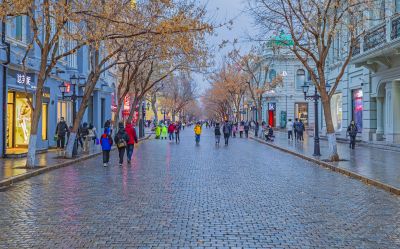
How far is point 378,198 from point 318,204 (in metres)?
1.74

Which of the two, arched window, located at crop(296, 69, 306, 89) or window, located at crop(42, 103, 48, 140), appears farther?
arched window, located at crop(296, 69, 306, 89)

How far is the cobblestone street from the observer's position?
6.99 metres

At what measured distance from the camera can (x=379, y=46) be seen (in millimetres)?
24078

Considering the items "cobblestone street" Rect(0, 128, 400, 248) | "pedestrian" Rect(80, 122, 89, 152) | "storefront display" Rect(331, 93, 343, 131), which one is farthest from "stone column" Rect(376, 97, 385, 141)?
"pedestrian" Rect(80, 122, 89, 152)

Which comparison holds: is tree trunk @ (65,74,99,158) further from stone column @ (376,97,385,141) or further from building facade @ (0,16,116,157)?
stone column @ (376,97,385,141)

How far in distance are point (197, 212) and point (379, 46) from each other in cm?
1808

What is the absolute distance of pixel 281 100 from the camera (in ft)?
221

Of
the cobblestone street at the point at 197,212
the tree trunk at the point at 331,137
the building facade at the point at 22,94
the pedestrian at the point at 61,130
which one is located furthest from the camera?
the pedestrian at the point at 61,130

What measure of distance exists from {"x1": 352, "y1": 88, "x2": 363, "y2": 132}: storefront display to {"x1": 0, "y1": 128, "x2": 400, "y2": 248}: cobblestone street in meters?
17.5

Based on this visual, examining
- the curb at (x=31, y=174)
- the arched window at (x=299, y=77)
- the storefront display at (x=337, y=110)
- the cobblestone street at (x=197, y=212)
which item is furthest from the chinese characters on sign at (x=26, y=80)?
Result: the arched window at (x=299, y=77)

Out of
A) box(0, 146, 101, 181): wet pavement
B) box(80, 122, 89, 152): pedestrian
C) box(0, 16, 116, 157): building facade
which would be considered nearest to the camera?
box(0, 146, 101, 181): wet pavement

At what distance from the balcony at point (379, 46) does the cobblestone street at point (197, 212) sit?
10.1 meters

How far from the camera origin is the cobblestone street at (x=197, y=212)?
6.99 metres

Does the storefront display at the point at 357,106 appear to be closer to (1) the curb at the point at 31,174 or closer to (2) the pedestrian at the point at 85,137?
(2) the pedestrian at the point at 85,137
